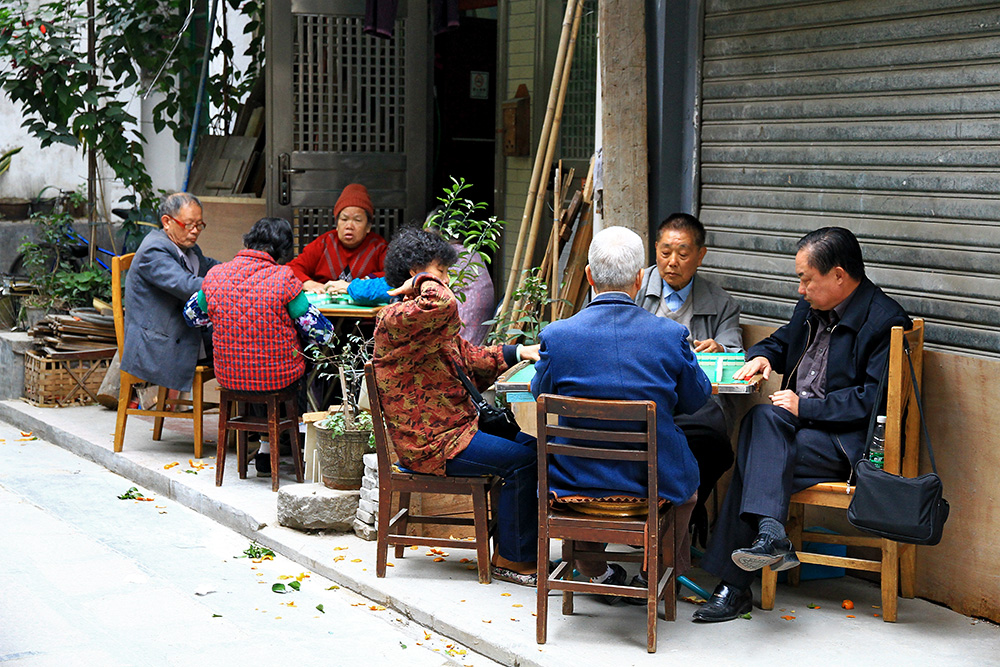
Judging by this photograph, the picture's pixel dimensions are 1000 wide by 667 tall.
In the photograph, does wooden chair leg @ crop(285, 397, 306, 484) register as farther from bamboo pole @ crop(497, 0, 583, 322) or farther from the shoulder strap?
the shoulder strap

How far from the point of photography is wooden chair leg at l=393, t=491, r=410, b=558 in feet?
17.4

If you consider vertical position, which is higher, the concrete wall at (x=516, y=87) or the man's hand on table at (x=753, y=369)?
the concrete wall at (x=516, y=87)

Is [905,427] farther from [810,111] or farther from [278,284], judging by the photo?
[278,284]

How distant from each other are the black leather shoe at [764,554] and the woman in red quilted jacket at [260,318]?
297cm

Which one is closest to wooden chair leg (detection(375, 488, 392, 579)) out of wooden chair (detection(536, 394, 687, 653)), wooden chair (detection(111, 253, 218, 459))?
wooden chair (detection(536, 394, 687, 653))

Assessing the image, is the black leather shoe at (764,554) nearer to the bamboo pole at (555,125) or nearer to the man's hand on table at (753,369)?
the man's hand on table at (753,369)

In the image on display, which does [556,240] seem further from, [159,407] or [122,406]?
[122,406]

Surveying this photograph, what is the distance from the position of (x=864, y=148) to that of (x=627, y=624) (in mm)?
2436

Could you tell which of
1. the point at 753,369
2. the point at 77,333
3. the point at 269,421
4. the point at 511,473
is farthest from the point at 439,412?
the point at 77,333

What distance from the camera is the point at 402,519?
530 centimetres

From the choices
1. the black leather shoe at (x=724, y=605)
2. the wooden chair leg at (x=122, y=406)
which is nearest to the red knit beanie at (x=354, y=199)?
the wooden chair leg at (x=122, y=406)

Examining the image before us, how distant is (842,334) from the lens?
484 centimetres

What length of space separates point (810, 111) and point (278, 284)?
119 inches

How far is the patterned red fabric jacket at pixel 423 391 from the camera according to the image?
4930 millimetres
